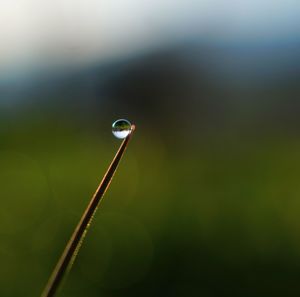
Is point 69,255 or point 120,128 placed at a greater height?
point 120,128

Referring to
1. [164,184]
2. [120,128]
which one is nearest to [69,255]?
[120,128]

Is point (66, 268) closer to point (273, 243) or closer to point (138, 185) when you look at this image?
point (273, 243)

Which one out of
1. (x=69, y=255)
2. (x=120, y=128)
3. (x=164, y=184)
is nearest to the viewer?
(x=69, y=255)

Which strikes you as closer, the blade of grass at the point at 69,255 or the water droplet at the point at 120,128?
the blade of grass at the point at 69,255

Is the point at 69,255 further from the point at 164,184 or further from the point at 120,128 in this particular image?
the point at 164,184

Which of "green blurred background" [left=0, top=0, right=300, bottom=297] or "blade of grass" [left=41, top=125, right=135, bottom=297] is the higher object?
"green blurred background" [left=0, top=0, right=300, bottom=297]

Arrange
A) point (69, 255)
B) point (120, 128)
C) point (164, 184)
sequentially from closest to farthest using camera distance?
1. point (69, 255)
2. point (120, 128)
3. point (164, 184)

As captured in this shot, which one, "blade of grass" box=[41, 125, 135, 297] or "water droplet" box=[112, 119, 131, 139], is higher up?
"water droplet" box=[112, 119, 131, 139]

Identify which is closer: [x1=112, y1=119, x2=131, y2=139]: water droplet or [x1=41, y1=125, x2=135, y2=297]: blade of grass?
[x1=41, y1=125, x2=135, y2=297]: blade of grass

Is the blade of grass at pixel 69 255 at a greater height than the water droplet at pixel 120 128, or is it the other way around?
the water droplet at pixel 120 128

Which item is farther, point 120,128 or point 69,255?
point 120,128

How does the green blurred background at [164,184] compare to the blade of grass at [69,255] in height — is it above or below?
above
